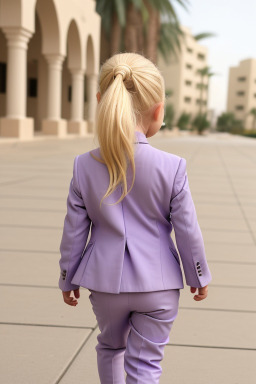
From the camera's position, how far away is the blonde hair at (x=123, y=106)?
5.38 feet

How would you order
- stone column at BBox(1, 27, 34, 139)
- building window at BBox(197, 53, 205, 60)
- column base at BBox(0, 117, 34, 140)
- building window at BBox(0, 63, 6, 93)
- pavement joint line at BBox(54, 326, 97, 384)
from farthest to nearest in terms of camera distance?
1. building window at BBox(197, 53, 205, 60)
2. building window at BBox(0, 63, 6, 93)
3. column base at BBox(0, 117, 34, 140)
4. stone column at BBox(1, 27, 34, 139)
5. pavement joint line at BBox(54, 326, 97, 384)

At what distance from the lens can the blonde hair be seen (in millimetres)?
1640

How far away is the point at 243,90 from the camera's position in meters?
110

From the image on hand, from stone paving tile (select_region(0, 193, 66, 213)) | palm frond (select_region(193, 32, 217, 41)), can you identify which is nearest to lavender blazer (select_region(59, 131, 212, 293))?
stone paving tile (select_region(0, 193, 66, 213))

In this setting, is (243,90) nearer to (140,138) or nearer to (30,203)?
(30,203)

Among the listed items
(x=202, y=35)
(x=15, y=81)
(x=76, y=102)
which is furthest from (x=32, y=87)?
(x=202, y=35)

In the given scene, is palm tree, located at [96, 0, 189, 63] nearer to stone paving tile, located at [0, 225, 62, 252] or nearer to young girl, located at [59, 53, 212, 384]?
stone paving tile, located at [0, 225, 62, 252]

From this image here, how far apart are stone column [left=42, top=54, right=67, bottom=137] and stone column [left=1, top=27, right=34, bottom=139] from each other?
396 cm

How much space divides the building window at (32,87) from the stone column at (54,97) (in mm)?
8137

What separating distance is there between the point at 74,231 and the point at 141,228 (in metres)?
0.24

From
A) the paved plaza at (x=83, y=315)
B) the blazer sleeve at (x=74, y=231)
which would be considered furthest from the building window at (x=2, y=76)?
the blazer sleeve at (x=74, y=231)

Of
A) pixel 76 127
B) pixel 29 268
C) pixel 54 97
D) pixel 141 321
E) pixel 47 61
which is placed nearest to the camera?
pixel 141 321

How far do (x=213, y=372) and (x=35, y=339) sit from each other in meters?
0.84

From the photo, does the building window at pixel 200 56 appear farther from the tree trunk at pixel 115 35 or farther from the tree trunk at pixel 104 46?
the tree trunk at pixel 115 35
